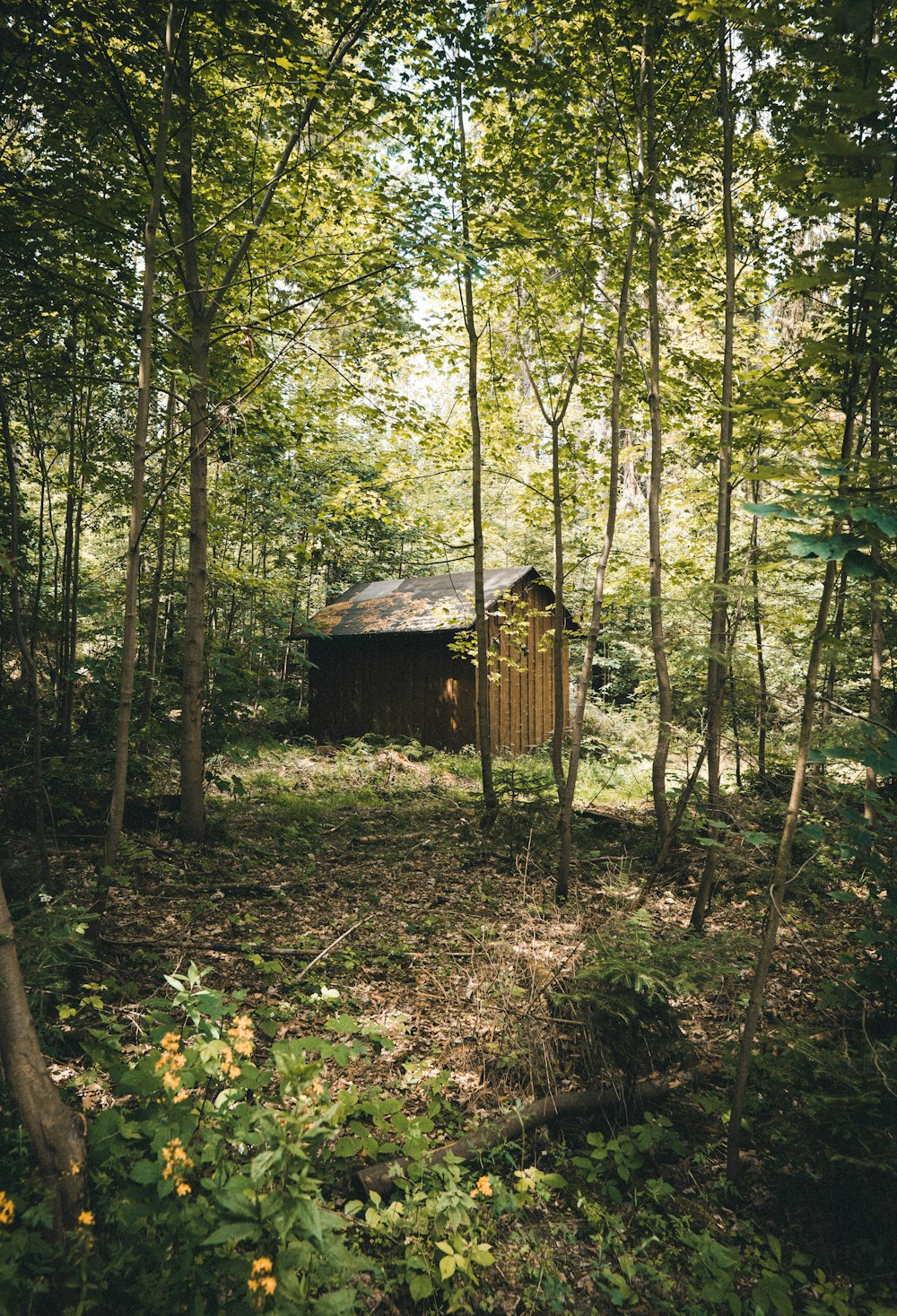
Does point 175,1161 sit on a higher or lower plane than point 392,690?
higher

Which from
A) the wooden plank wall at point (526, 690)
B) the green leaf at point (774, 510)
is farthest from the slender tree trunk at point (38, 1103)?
the wooden plank wall at point (526, 690)

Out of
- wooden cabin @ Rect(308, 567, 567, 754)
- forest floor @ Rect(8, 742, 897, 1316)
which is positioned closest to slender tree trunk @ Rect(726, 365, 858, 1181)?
forest floor @ Rect(8, 742, 897, 1316)

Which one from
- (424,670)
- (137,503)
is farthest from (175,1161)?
(424,670)

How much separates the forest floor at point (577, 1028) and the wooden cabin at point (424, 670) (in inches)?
294

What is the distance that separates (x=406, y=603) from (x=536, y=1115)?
13.0 metres

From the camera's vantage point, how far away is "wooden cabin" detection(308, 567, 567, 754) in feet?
46.2

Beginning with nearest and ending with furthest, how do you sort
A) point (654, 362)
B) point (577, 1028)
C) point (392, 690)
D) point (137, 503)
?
1. point (577, 1028)
2. point (137, 503)
3. point (654, 362)
4. point (392, 690)

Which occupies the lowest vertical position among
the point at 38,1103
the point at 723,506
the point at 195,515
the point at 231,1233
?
the point at 231,1233

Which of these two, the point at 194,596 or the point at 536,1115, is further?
the point at 194,596

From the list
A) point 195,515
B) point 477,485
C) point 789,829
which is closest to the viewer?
point 789,829

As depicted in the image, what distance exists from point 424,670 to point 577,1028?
37.1 feet

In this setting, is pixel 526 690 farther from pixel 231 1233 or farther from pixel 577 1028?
pixel 231 1233

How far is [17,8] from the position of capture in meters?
3.61

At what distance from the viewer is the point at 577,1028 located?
355cm
